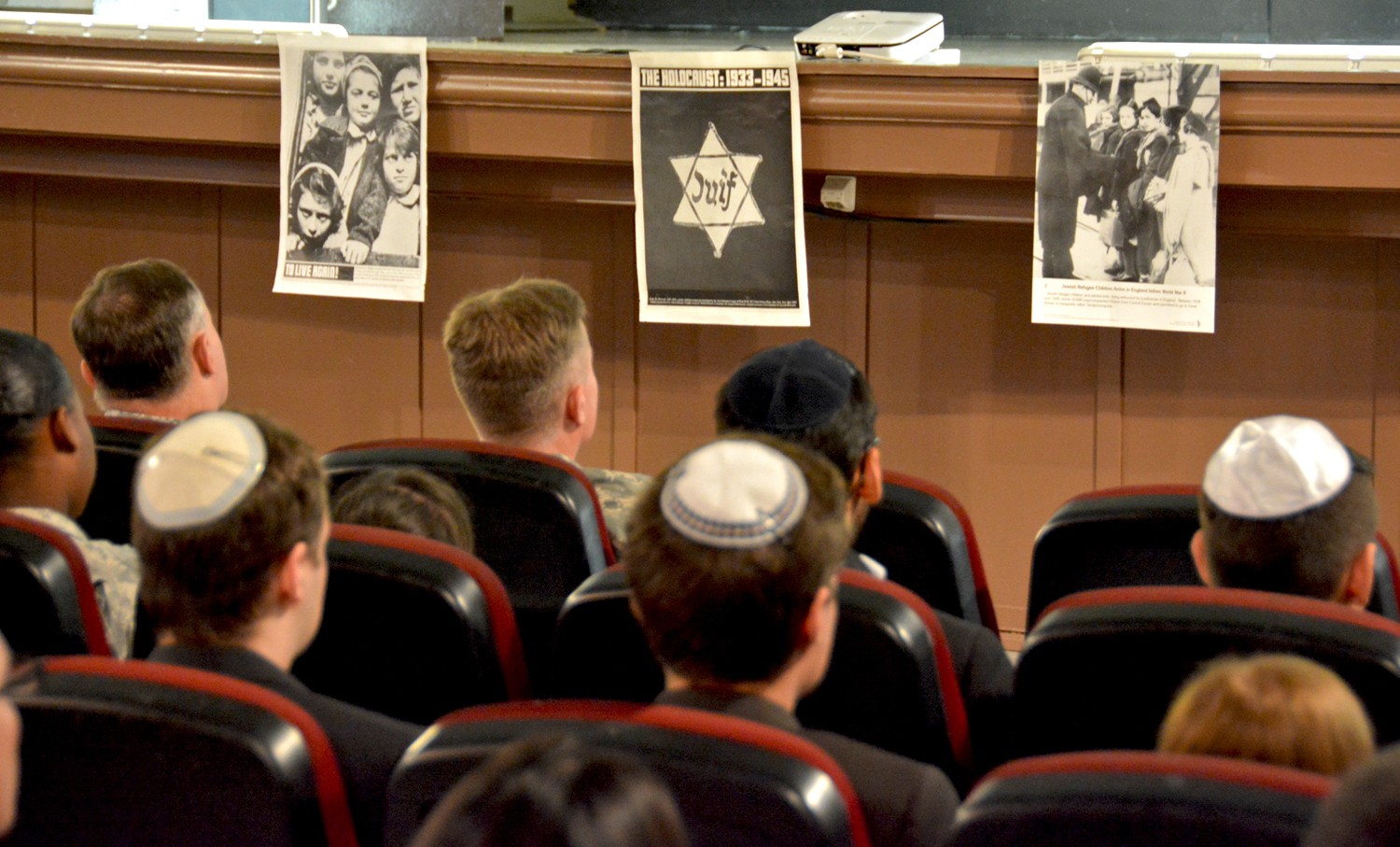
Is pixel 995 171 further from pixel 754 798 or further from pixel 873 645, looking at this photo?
pixel 754 798

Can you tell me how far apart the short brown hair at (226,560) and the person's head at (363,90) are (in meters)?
1.65

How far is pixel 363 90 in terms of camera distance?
283 centimetres

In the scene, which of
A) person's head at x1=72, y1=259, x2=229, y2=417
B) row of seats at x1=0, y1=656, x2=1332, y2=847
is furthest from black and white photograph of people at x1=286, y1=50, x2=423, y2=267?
row of seats at x1=0, y1=656, x2=1332, y2=847

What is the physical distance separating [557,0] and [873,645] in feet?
8.79

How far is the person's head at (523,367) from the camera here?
2.04 metres

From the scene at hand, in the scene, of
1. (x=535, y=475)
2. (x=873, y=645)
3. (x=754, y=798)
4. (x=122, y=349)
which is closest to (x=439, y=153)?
(x=122, y=349)

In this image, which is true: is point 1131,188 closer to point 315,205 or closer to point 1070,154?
point 1070,154

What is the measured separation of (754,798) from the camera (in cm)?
92

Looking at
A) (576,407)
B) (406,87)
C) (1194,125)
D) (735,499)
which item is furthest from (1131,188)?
(735,499)

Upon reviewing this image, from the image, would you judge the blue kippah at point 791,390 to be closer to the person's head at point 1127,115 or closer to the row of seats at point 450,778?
the row of seats at point 450,778

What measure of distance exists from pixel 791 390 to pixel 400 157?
4.60 feet

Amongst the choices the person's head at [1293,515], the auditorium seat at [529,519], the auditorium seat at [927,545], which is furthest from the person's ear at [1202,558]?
the auditorium seat at [529,519]

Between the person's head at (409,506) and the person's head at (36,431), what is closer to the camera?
the person's head at (409,506)

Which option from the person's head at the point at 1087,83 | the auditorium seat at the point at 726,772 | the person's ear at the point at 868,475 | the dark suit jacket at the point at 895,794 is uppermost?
the person's head at the point at 1087,83
